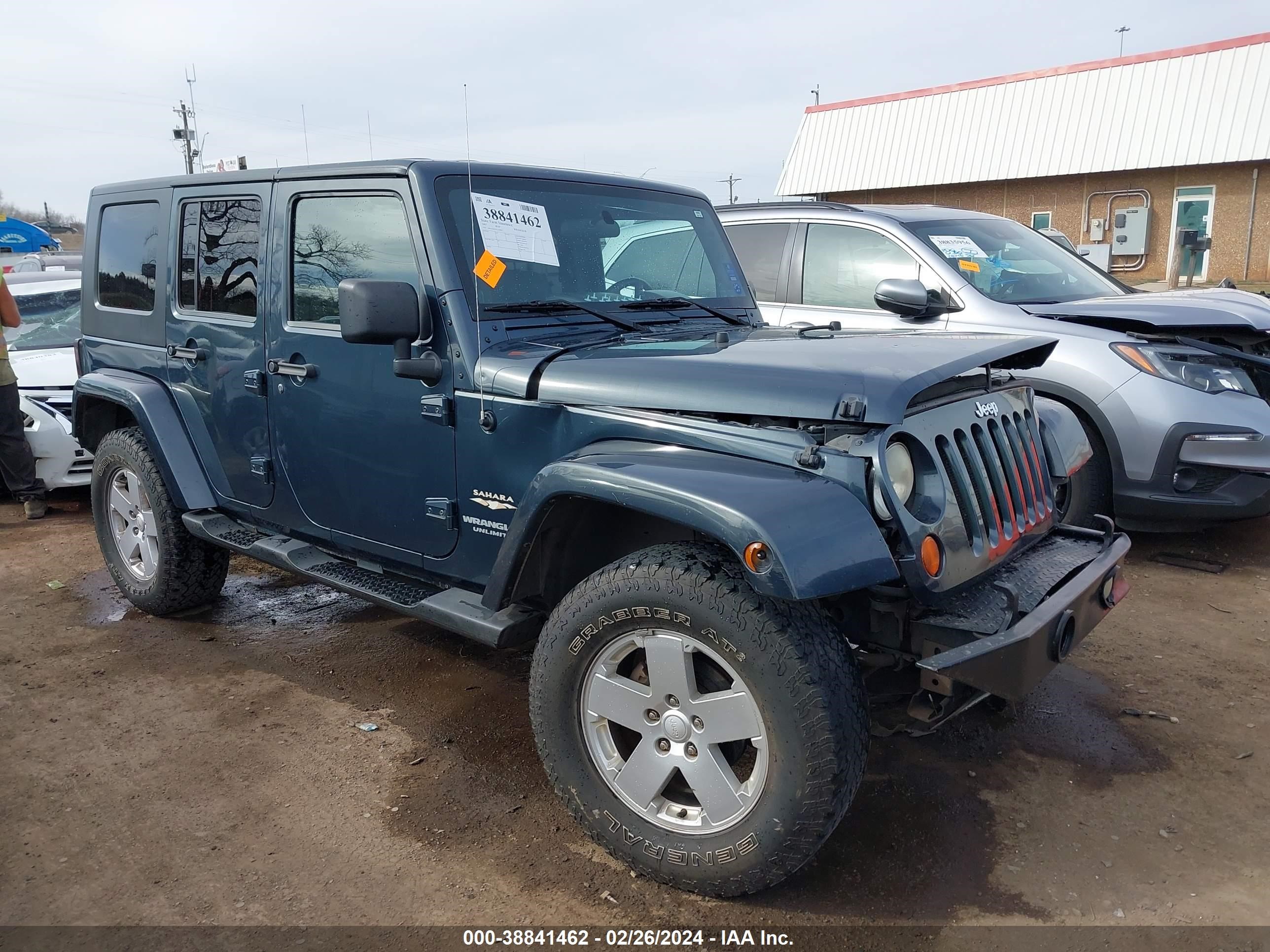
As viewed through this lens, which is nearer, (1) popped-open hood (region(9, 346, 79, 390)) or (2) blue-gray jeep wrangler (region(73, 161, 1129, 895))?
(2) blue-gray jeep wrangler (region(73, 161, 1129, 895))

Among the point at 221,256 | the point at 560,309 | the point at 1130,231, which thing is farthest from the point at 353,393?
the point at 1130,231

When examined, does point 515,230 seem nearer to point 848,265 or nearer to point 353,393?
point 353,393

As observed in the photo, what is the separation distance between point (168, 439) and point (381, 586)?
4.90ft

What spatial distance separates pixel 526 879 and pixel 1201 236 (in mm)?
23610

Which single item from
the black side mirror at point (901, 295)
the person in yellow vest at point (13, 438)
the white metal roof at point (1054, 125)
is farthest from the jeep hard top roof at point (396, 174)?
the white metal roof at point (1054, 125)

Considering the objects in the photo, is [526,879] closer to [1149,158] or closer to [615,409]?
[615,409]

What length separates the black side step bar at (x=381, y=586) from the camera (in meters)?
2.98

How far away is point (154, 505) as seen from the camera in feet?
14.4

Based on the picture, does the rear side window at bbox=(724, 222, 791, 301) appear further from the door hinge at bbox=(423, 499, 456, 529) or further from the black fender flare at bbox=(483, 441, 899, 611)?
the black fender flare at bbox=(483, 441, 899, 611)

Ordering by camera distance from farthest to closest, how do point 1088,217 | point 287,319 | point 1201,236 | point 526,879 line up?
point 1088,217
point 1201,236
point 287,319
point 526,879

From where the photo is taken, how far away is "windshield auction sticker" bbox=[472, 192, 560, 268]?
3232 mm

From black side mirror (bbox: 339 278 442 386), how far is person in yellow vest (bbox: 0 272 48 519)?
4677 mm

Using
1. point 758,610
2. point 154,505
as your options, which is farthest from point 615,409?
point 154,505

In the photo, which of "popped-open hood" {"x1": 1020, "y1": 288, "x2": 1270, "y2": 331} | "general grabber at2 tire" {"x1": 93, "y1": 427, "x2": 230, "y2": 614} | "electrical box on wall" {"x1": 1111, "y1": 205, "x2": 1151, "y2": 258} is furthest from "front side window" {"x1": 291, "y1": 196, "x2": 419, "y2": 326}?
"electrical box on wall" {"x1": 1111, "y1": 205, "x2": 1151, "y2": 258}
